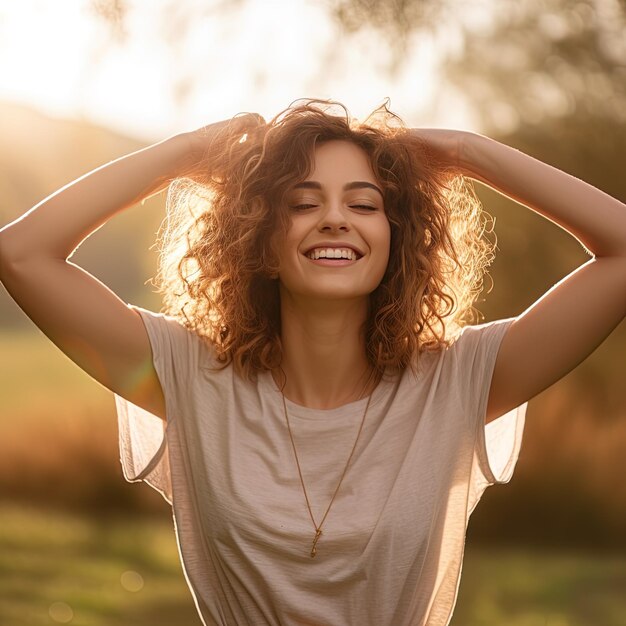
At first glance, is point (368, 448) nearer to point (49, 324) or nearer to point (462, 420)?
point (462, 420)

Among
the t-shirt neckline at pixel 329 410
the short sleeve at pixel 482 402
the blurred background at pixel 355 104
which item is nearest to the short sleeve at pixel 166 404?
the t-shirt neckline at pixel 329 410

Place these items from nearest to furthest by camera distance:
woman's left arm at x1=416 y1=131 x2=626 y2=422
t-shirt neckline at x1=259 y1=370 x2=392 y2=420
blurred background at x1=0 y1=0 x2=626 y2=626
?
1. woman's left arm at x1=416 y1=131 x2=626 y2=422
2. t-shirt neckline at x1=259 y1=370 x2=392 y2=420
3. blurred background at x1=0 y1=0 x2=626 y2=626

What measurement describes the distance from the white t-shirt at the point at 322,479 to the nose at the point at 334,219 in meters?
0.30

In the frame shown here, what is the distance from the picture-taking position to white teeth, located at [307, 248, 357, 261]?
174 centimetres

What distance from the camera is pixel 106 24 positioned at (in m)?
3.27

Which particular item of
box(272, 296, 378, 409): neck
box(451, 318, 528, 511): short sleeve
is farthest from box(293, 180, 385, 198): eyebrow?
box(451, 318, 528, 511): short sleeve

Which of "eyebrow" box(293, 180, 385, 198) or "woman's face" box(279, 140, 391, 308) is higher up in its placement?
"eyebrow" box(293, 180, 385, 198)

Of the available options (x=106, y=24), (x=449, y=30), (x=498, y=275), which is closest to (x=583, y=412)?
(x=498, y=275)

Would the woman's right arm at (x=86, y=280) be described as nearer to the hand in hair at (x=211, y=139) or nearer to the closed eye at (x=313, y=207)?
the hand in hair at (x=211, y=139)

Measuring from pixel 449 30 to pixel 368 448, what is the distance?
2.65 m

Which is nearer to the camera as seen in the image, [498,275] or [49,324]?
[49,324]

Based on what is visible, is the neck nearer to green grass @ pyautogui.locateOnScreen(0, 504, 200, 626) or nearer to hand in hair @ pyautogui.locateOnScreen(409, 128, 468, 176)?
hand in hair @ pyautogui.locateOnScreen(409, 128, 468, 176)

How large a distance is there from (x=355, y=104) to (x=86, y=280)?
6.40 ft

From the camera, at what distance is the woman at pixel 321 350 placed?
1.71m
